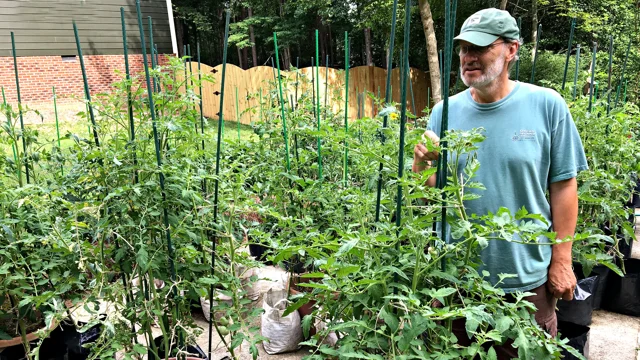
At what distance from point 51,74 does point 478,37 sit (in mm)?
12985

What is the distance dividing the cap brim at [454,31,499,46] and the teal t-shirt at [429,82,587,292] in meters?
0.22

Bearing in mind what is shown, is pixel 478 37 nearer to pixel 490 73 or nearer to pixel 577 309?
pixel 490 73

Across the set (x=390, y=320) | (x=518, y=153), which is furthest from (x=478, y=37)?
(x=390, y=320)

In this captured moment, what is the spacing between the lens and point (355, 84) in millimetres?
13414

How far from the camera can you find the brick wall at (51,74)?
1159cm

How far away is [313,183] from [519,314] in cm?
148

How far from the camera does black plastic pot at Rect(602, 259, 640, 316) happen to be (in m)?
3.23

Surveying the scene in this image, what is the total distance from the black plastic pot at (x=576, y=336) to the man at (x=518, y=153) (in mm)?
692

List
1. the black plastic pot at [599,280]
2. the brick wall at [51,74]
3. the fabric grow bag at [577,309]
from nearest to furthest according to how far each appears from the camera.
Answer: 1. the fabric grow bag at [577,309]
2. the black plastic pot at [599,280]
3. the brick wall at [51,74]

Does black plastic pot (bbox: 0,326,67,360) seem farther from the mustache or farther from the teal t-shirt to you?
the mustache

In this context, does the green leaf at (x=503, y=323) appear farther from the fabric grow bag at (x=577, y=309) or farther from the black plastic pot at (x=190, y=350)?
the fabric grow bag at (x=577, y=309)

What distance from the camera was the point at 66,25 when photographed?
487 inches

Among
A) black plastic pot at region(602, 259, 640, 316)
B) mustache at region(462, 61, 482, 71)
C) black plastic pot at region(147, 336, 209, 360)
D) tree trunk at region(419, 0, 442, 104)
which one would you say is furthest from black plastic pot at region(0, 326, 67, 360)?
tree trunk at region(419, 0, 442, 104)

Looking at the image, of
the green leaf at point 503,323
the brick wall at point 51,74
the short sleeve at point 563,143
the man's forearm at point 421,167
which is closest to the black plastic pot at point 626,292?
the short sleeve at point 563,143
